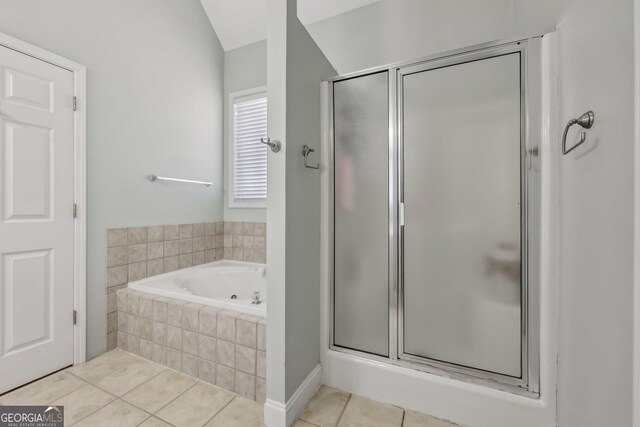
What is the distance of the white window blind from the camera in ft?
9.55

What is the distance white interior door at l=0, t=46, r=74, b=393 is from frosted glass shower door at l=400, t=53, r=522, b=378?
213 cm

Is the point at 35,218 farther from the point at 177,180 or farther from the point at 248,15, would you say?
the point at 248,15

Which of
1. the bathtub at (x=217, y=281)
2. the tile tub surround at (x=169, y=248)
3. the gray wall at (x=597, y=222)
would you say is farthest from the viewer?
the bathtub at (x=217, y=281)

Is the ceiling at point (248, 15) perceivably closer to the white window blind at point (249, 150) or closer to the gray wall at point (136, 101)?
the gray wall at point (136, 101)

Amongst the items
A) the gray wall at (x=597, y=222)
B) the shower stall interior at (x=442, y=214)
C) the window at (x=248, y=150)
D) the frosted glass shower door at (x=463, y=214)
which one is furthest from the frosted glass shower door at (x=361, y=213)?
the window at (x=248, y=150)

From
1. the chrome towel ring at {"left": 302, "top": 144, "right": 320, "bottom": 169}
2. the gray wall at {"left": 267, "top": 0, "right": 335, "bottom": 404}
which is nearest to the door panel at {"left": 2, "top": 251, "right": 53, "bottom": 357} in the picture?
the gray wall at {"left": 267, "top": 0, "right": 335, "bottom": 404}

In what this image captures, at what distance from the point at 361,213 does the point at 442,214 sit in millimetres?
433

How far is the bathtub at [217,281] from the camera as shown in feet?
7.25

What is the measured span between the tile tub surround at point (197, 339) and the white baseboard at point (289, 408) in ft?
0.54

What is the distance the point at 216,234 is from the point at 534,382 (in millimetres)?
2785

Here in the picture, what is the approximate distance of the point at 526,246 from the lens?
1.29 m

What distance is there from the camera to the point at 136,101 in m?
2.21

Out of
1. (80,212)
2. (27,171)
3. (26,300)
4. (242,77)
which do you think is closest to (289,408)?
(26,300)

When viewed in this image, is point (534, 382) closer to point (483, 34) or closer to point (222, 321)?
point (222, 321)
